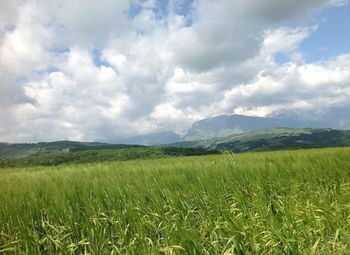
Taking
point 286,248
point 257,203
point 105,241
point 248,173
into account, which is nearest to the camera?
point 286,248

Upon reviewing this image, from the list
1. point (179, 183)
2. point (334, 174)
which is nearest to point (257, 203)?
point (179, 183)

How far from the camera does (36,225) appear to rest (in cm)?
548

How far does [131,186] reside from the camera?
691 cm

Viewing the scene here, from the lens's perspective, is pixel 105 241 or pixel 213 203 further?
pixel 213 203

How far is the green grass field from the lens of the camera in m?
3.77

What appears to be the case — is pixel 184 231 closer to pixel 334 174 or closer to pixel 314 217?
pixel 314 217

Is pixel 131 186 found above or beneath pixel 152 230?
above

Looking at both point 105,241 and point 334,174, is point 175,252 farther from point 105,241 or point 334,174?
point 334,174

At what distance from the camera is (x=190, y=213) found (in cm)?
542

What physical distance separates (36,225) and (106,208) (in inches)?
49.0

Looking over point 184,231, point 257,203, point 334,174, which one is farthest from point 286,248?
point 334,174

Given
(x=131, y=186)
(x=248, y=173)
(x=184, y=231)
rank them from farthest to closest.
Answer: (x=248, y=173)
(x=131, y=186)
(x=184, y=231)

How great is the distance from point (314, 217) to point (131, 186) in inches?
142

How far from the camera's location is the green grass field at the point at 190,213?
3766 millimetres
